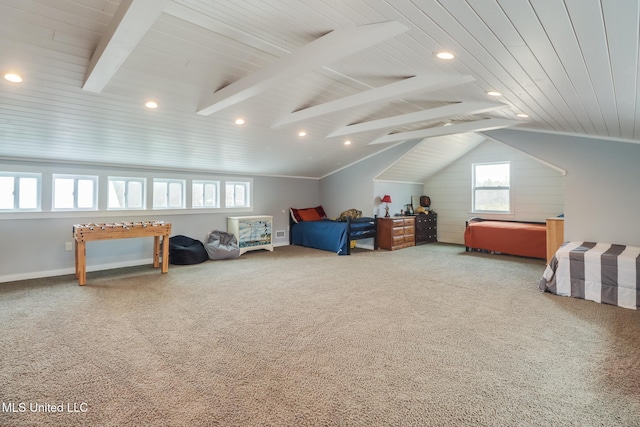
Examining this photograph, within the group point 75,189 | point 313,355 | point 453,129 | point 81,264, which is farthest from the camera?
point 453,129

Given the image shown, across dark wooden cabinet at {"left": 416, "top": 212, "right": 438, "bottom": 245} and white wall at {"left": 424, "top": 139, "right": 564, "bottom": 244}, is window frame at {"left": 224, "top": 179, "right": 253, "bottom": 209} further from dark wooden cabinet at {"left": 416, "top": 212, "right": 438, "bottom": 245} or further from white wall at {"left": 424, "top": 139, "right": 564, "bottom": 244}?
white wall at {"left": 424, "top": 139, "right": 564, "bottom": 244}

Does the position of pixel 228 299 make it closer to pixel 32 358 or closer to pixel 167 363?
pixel 167 363

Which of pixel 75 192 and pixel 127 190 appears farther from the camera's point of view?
pixel 127 190

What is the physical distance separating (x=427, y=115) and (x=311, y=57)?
8.31 feet

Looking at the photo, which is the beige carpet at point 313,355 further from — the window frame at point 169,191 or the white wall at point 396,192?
the white wall at point 396,192

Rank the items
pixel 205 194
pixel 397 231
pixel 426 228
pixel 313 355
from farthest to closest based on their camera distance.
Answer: pixel 426 228 → pixel 397 231 → pixel 205 194 → pixel 313 355

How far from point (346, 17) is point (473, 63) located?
1.03 metres

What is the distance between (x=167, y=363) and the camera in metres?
2.29

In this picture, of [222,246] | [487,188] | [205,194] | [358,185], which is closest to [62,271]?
[222,246]

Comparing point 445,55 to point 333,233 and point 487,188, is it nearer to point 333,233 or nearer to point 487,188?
point 333,233

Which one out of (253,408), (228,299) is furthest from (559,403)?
(228,299)

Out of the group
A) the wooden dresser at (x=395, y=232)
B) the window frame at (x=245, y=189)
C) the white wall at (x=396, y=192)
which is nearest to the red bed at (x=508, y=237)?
the wooden dresser at (x=395, y=232)

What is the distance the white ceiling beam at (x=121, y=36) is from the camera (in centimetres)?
180

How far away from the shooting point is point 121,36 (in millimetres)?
2076
